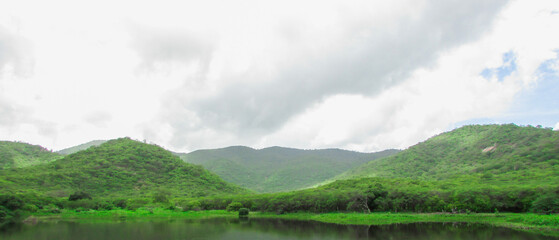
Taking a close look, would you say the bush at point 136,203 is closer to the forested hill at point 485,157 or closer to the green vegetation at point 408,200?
the green vegetation at point 408,200

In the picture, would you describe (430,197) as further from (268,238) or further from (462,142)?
(462,142)

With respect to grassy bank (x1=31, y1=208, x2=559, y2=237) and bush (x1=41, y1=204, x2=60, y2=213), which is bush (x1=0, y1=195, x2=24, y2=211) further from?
bush (x1=41, y1=204, x2=60, y2=213)

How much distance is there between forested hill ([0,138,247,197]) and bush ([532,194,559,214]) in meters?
107

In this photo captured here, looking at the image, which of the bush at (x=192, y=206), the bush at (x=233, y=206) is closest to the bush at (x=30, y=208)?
the bush at (x=192, y=206)

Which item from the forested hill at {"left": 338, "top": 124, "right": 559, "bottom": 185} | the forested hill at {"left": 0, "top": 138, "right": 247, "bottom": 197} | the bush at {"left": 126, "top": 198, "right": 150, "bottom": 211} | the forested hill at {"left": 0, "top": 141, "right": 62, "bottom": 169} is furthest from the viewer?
the forested hill at {"left": 0, "top": 141, "right": 62, "bottom": 169}

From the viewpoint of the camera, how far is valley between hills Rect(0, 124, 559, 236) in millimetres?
62875

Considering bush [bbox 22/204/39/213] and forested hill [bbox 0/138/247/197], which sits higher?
forested hill [bbox 0/138/247/197]

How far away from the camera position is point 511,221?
49688mm

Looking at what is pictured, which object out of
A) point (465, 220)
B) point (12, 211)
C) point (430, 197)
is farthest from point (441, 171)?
point (12, 211)

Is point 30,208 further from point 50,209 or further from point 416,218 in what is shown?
point 416,218

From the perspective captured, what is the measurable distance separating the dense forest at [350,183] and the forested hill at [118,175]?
1.14ft

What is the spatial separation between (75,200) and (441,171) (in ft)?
509

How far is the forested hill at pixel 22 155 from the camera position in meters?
139

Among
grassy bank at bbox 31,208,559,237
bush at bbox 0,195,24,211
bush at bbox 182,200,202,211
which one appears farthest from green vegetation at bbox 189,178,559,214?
bush at bbox 0,195,24,211
